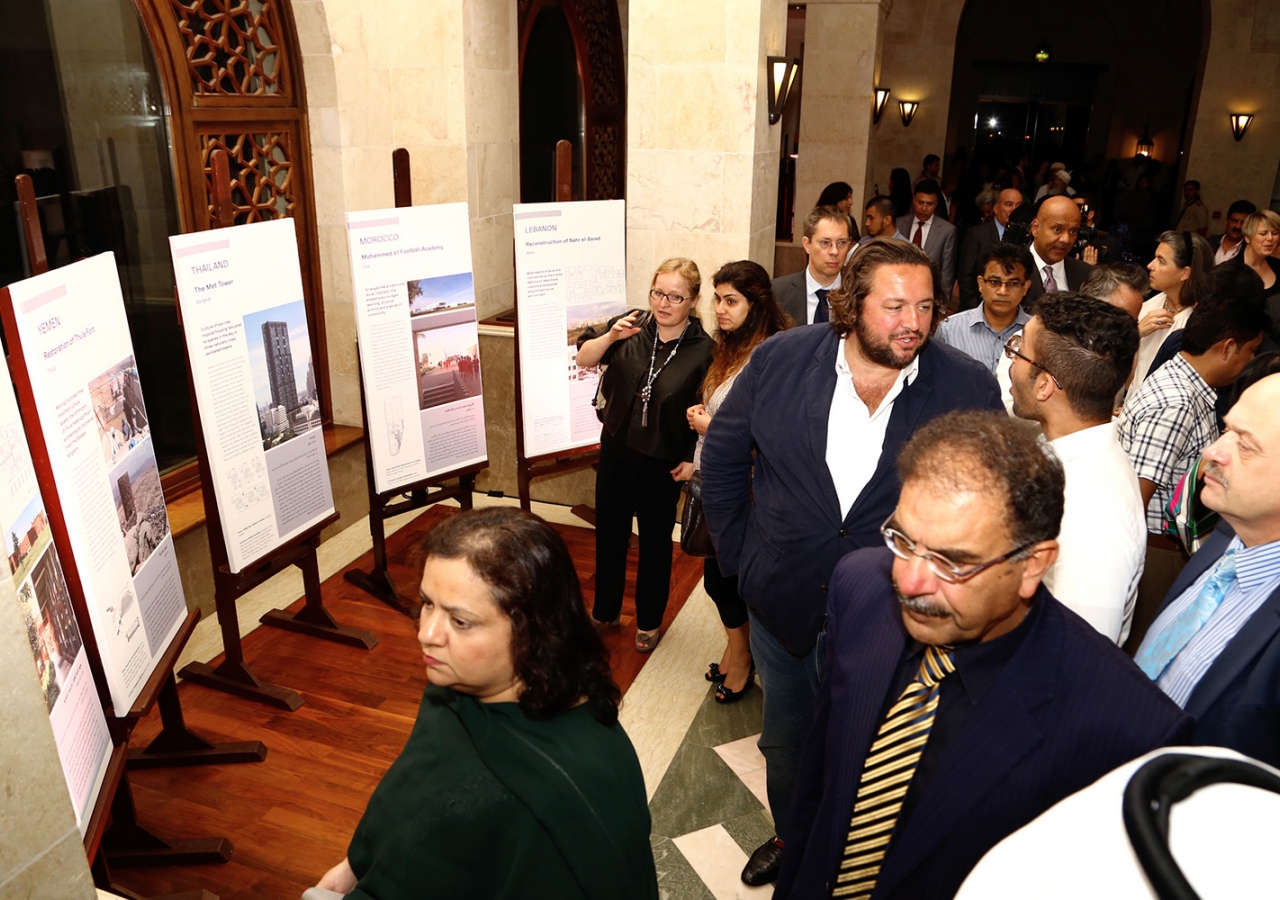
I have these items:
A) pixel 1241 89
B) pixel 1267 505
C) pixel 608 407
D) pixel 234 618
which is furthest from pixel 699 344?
pixel 1241 89

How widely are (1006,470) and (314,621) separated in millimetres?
3558

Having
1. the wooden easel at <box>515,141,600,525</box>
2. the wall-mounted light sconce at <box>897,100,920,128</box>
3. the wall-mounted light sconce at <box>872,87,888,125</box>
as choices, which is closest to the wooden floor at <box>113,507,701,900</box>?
the wooden easel at <box>515,141,600,525</box>

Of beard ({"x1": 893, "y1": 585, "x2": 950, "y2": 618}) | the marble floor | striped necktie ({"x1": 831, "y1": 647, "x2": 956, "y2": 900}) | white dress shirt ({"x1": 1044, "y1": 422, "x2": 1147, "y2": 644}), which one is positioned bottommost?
the marble floor

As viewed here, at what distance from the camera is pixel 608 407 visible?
388 centimetres

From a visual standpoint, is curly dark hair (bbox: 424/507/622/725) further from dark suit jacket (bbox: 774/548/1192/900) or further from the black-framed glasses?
the black-framed glasses

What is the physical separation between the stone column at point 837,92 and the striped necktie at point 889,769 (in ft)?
25.1

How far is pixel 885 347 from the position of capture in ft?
7.57

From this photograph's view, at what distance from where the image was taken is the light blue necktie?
1.75 meters

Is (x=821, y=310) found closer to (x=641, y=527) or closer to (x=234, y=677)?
(x=641, y=527)

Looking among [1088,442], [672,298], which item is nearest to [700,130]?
[672,298]

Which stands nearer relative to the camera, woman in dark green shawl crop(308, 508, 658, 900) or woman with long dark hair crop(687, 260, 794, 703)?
woman in dark green shawl crop(308, 508, 658, 900)

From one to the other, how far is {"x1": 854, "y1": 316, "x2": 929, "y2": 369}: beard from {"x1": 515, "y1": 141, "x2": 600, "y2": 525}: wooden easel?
7.90 ft

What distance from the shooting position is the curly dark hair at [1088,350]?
2.10m

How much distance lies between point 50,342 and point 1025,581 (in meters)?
2.36
